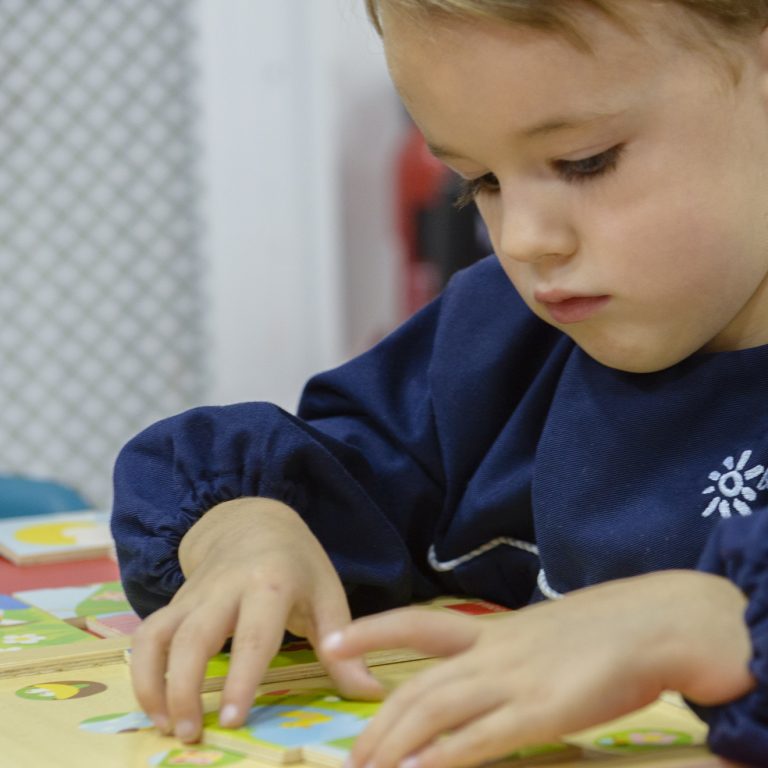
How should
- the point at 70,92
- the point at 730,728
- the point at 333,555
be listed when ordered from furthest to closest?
the point at 70,92, the point at 333,555, the point at 730,728

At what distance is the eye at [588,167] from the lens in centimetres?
56

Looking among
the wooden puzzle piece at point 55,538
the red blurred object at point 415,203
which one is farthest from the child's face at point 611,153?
the red blurred object at point 415,203

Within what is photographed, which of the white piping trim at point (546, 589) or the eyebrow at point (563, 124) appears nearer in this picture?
the eyebrow at point (563, 124)

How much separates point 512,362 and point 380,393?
8cm

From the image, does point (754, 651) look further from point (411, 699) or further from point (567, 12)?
point (567, 12)

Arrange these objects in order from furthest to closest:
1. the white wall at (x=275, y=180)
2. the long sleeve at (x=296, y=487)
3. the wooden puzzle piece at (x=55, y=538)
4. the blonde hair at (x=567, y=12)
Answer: the white wall at (x=275, y=180) → the wooden puzzle piece at (x=55, y=538) → the long sleeve at (x=296, y=487) → the blonde hair at (x=567, y=12)

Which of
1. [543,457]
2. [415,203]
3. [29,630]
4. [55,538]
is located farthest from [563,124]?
[415,203]

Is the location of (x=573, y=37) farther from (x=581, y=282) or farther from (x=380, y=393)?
(x=380, y=393)

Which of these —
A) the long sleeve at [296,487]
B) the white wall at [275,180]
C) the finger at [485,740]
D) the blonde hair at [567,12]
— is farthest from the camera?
the white wall at [275,180]

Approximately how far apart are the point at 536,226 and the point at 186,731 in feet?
0.77

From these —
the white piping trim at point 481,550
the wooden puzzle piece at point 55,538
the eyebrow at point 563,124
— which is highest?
the eyebrow at point 563,124

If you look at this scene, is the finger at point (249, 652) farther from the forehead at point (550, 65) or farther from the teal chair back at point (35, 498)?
the teal chair back at point (35, 498)

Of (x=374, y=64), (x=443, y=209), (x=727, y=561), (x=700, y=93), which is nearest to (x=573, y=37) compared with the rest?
(x=700, y=93)

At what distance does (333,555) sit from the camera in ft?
2.22
